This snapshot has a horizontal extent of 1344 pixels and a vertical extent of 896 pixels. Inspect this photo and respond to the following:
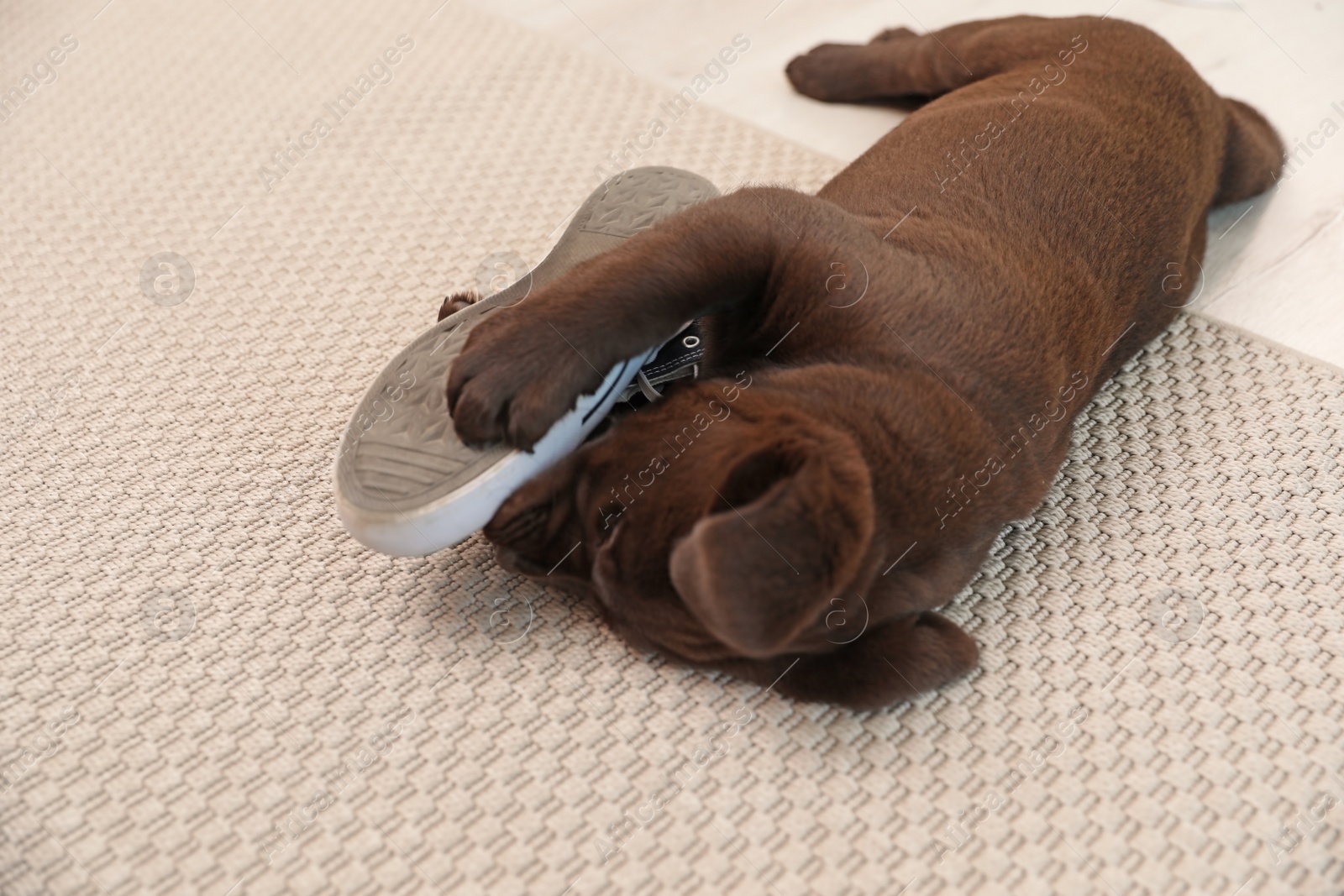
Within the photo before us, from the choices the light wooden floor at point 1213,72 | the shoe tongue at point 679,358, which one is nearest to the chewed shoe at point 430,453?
the shoe tongue at point 679,358

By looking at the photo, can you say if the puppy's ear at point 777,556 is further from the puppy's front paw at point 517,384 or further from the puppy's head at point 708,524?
the puppy's front paw at point 517,384

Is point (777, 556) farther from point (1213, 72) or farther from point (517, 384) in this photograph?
point (1213, 72)

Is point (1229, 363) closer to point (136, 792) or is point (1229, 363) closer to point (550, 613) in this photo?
point (550, 613)

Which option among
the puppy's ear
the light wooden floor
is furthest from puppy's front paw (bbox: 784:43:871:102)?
the puppy's ear

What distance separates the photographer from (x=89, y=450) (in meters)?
1.44

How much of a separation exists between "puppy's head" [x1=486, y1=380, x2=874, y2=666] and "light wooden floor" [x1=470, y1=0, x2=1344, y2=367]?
3.36 ft

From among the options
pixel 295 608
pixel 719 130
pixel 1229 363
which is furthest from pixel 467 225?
pixel 1229 363

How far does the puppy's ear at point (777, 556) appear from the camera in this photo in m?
0.87

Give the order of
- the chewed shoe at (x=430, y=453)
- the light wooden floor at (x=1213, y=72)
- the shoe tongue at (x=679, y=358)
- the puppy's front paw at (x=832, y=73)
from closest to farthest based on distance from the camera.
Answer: the chewed shoe at (x=430, y=453) → the shoe tongue at (x=679, y=358) → the light wooden floor at (x=1213, y=72) → the puppy's front paw at (x=832, y=73)

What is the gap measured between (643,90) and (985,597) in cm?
137

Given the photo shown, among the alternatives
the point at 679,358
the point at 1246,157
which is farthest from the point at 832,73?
the point at 679,358

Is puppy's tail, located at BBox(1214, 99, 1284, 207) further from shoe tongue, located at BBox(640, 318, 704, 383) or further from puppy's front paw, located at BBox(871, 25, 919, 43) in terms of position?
shoe tongue, located at BBox(640, 318, 704, 383)

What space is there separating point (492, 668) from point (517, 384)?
1.02 feet

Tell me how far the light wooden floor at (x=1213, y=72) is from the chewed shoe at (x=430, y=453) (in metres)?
1.00
